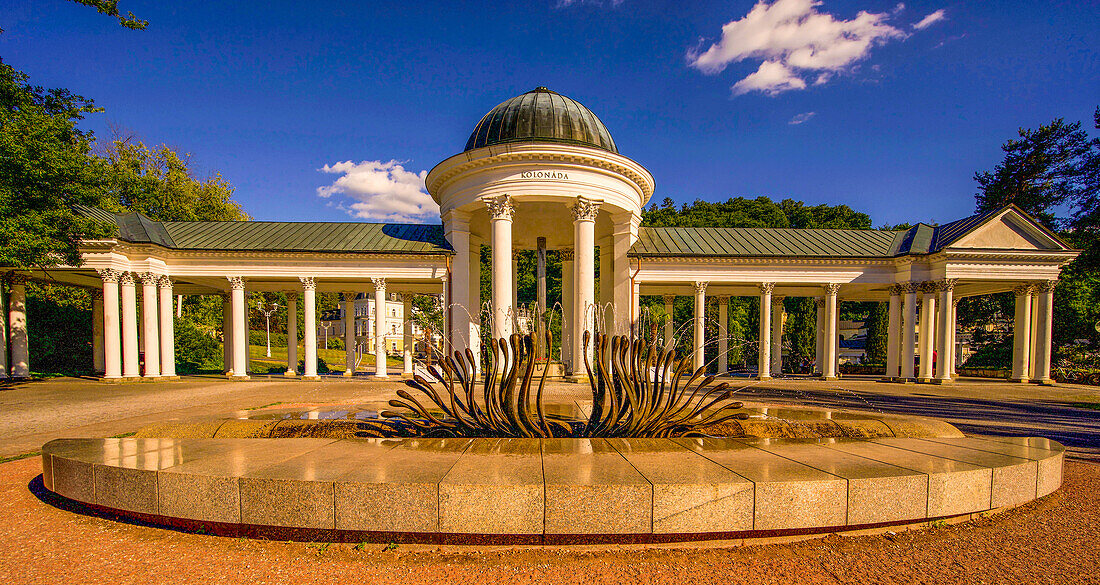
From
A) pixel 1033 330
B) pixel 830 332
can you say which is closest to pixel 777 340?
pixel 830 332

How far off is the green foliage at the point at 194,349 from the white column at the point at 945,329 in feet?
151

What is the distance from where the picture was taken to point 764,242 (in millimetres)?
28359

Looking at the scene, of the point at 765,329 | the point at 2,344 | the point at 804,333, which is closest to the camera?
the point at 2,344

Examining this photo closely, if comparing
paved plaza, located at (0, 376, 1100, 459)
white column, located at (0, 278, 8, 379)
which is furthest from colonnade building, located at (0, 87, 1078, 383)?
paved plaza, located at (0, 376, 1100, 459)

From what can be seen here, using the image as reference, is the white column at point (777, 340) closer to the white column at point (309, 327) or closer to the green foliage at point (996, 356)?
the green foliage at point (996, 356)

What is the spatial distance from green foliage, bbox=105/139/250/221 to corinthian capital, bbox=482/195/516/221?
1197 inches

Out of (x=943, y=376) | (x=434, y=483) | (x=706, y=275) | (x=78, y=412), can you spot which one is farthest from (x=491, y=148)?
(x=943, y=376)

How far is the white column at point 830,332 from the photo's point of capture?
27078 mm

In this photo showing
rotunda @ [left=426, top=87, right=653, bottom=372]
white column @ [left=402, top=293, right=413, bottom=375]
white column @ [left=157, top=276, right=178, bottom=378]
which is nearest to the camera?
rotunda @ [left=426, top=87, right=653, bottom=372]

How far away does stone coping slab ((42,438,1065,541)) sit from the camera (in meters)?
4.09

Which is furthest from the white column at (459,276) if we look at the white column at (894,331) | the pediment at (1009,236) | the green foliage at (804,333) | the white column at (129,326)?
the green foliage at (804,333)

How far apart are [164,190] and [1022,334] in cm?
6057

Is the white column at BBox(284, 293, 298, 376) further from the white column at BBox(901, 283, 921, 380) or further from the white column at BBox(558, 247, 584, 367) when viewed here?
the white column at BBox(901, 283, 921, 380)

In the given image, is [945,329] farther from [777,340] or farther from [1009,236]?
[777,340]
